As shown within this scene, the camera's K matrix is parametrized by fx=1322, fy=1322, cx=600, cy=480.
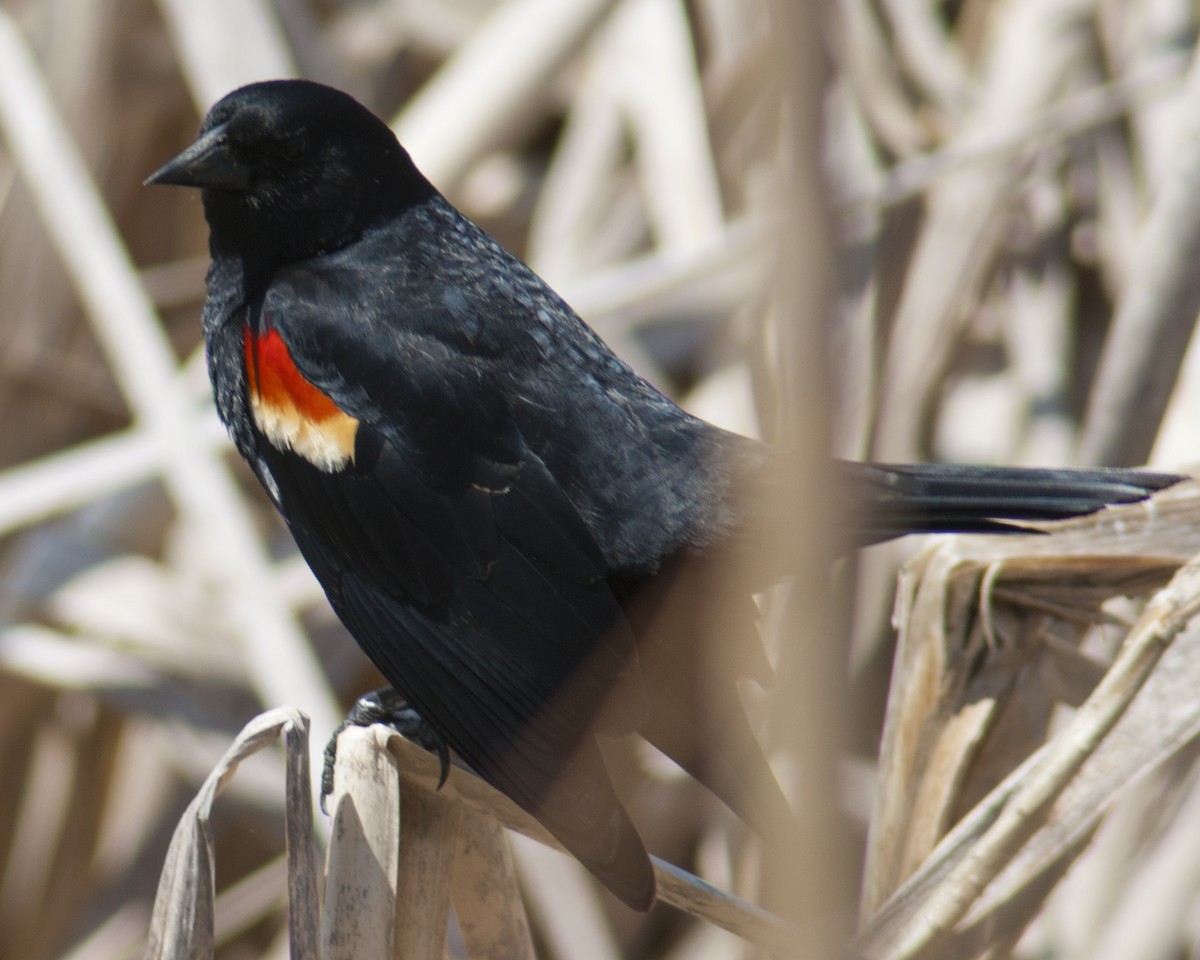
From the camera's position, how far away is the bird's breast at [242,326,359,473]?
61.4 inches

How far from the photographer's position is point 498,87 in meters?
2.41

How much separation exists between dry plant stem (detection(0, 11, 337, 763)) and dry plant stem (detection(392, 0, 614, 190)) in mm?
576

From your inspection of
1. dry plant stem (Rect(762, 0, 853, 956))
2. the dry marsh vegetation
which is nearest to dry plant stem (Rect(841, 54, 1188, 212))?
the dry marsh vegetation

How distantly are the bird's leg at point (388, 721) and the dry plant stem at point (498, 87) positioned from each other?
1.12 m

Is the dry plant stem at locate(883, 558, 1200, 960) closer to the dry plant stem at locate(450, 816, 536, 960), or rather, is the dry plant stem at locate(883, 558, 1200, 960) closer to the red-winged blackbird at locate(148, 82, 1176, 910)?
the red-winged blackbird at locate(148, 82, 1176, 910)

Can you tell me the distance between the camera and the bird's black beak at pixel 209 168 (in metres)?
1.66

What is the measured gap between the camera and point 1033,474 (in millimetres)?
1236

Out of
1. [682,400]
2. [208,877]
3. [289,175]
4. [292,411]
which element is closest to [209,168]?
[289,175]

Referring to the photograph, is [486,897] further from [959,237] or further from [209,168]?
[959,237]

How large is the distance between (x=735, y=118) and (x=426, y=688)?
142cm

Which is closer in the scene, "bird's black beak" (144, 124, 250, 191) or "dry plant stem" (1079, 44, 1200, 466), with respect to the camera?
"dry plant stem" (1079, 44, 1200, 466)

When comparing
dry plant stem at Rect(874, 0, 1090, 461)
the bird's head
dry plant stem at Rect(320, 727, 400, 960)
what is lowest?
dry plant stem at Rect(320, 727, 400, 960)

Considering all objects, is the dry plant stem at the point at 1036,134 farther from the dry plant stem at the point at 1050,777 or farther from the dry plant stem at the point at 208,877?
the dry plant stem at the point at 208,877

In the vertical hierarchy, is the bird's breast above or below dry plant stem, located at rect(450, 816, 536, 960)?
above
